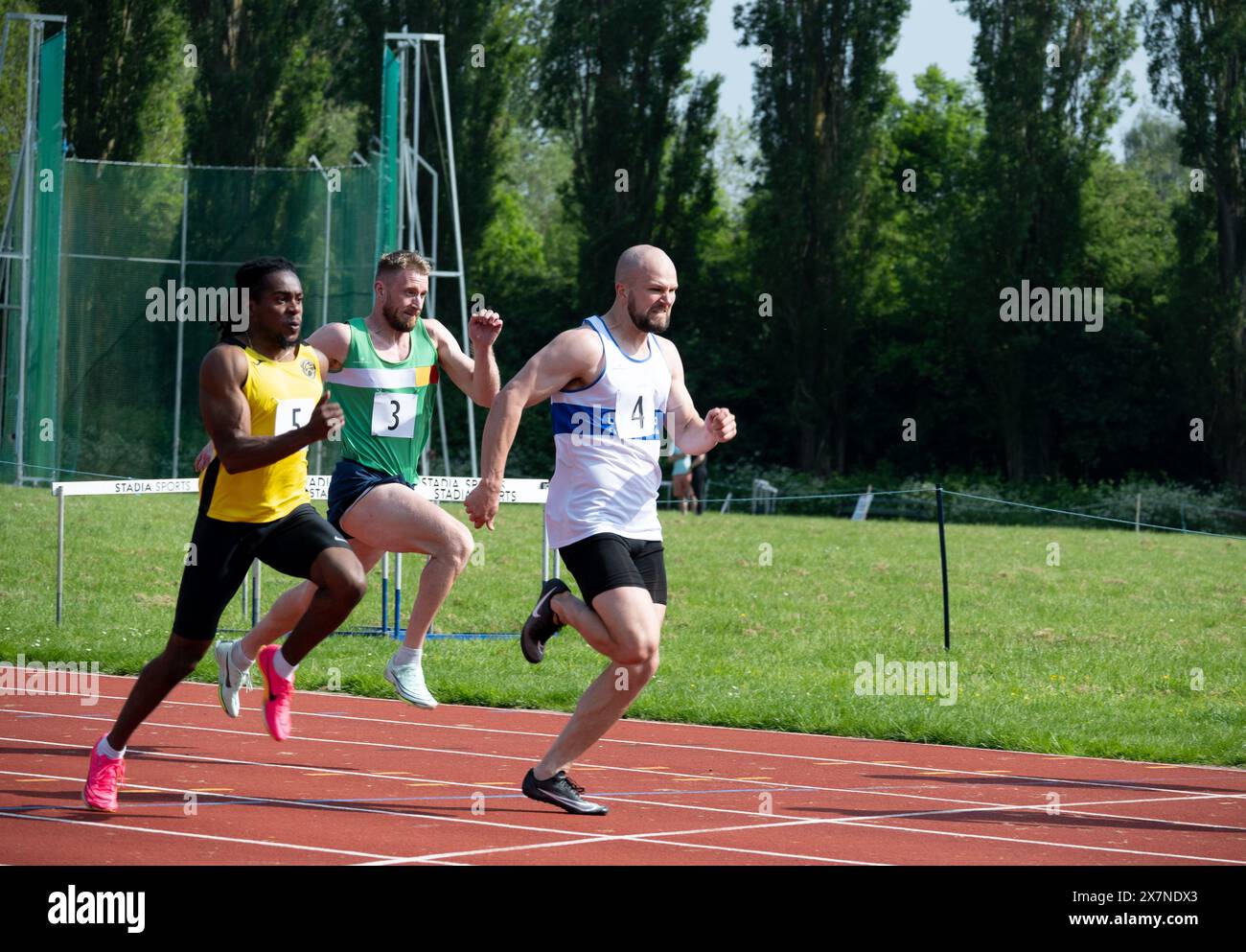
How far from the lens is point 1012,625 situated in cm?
1680

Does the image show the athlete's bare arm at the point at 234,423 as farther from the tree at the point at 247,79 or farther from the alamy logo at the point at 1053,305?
the alamy logo at the point at 1053,305

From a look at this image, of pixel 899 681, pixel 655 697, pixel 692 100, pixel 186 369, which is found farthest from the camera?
pixel 692 100

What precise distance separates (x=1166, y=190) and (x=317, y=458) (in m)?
46.6

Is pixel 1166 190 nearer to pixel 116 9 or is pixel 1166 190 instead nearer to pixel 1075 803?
pixel 116 9

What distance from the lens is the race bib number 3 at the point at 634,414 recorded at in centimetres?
710

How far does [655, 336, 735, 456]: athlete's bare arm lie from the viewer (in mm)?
7383

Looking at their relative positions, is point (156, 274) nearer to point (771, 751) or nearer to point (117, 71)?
point (117, 71)

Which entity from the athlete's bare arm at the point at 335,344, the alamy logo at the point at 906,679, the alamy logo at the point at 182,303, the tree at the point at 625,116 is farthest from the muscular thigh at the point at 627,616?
the tree at the point at 625,116

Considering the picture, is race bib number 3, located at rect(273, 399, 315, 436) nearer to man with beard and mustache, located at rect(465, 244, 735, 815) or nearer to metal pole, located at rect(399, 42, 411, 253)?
man with beard and mustache, located at rect(465, 244, 735, 815)

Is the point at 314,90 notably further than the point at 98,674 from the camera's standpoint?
Yes

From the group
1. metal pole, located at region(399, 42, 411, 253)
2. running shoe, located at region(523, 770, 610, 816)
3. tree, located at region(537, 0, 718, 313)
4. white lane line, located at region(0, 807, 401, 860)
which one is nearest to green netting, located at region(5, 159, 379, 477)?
metal pole, located at region(399, 42, 411, 253)

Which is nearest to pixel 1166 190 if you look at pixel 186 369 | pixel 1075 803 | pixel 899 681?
pixel 186 369

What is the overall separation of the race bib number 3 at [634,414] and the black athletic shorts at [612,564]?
0.43 meters

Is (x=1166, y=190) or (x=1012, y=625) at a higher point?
(x=1166, y=190)
